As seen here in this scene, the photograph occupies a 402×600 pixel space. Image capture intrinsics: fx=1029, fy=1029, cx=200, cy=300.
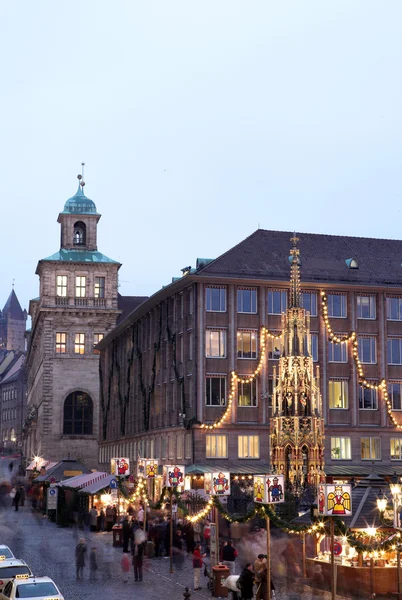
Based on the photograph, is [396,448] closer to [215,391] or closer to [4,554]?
[215,391]

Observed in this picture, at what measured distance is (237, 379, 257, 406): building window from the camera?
67.3 metres

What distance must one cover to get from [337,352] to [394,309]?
5518 millimetres

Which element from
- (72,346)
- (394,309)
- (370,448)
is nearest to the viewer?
(370,448)

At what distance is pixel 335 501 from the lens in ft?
91.9

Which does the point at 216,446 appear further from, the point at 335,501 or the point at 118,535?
the point at 335,501

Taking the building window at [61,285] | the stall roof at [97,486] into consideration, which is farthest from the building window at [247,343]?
the building window at [61,285]

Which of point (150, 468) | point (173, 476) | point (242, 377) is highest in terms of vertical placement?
point (242, 377)

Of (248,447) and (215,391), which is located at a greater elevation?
(215,391)

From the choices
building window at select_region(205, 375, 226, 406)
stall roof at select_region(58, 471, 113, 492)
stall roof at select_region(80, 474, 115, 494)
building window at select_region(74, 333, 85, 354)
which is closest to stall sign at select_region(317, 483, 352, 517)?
stall roof at select_region(80, 474, 115, 494)

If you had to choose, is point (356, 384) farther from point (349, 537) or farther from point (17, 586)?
point (17, 586)

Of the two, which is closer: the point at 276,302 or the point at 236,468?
the point at 236,468

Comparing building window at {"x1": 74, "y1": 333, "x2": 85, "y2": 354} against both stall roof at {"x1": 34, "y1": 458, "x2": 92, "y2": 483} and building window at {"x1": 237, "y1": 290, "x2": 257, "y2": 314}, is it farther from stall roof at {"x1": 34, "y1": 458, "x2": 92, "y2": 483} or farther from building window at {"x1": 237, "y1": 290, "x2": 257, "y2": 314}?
building window at {"x1": 237, "y1": 290, "x2": 257, "y2": 314}

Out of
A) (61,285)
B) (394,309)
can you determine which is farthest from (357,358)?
(61,285)

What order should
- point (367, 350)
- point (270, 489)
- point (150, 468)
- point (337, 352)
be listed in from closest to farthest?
point (270, 489), point (150, 468), point (337, 352), point (367, 350)
